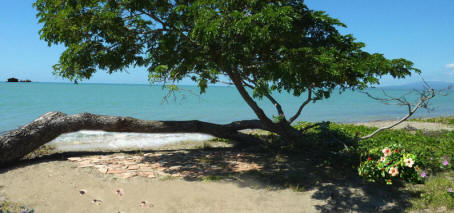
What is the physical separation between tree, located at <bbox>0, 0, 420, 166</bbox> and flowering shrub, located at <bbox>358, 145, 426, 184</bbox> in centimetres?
143

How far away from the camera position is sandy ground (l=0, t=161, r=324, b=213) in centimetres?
507

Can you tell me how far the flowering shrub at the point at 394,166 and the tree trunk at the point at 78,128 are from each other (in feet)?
12.1

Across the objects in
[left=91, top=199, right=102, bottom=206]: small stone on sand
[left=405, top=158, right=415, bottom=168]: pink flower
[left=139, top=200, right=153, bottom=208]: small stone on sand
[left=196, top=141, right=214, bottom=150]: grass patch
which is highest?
[left=405, top=158, right=415, bottom=168]: pink flower

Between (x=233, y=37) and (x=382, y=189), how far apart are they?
4.12 metres

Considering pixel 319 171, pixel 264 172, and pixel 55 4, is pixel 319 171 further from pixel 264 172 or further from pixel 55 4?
pixel 55 4

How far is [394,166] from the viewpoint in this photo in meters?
5.45

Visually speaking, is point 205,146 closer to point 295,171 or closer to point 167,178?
point 167,178

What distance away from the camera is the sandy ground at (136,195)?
507 centimetres

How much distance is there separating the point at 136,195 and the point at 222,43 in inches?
123

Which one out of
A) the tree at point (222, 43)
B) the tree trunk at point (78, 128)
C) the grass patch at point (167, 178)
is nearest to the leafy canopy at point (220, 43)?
the tree at point (222, 43)

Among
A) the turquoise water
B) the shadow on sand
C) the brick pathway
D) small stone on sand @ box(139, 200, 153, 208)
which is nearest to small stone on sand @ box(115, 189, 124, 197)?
Result: small stone on sand @ box(139, 200, 153, 208)

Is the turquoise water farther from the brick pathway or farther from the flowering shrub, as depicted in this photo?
the flowering shrub

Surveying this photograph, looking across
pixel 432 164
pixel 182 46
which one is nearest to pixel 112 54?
pixel 182 46

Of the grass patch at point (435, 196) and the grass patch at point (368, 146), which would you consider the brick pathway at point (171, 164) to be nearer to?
the grass patch at point (368, 146)
